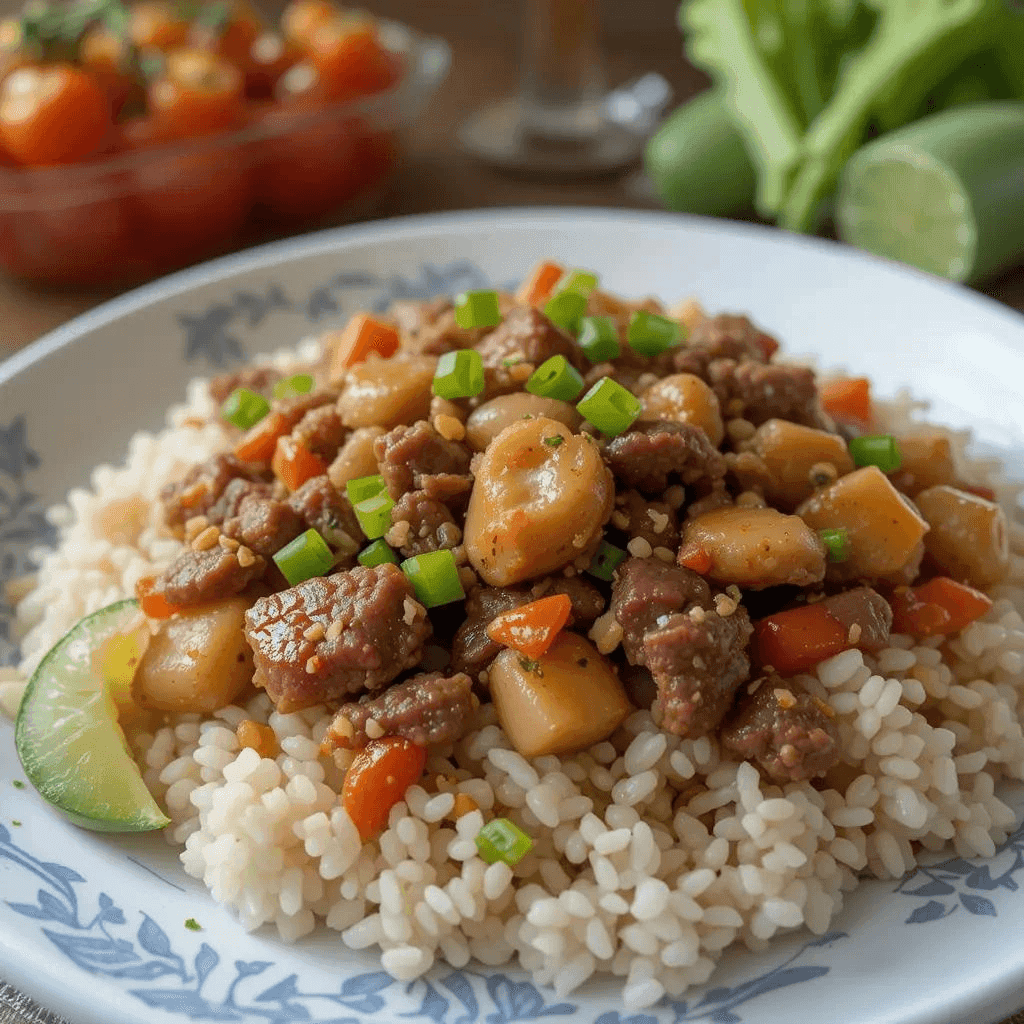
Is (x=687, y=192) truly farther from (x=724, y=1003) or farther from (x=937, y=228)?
→ (x=724, y=1003)

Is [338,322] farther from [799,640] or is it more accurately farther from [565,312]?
[799,640]

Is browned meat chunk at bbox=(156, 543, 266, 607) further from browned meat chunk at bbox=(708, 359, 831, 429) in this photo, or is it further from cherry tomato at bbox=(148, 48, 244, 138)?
cherry tomato at bbox=(148, 48, 244, 138)

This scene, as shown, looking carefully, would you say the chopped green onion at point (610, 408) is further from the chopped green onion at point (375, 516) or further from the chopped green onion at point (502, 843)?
the chopped green onion at point (502, 843)

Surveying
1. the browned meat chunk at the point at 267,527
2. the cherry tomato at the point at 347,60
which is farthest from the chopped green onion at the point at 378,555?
the cherry tomato at the point at 347,60

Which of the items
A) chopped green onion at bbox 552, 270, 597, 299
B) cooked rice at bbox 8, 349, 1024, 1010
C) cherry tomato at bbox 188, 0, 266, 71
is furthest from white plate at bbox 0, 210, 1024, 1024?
cherry tomato at bbox 188, 0, 266, 71

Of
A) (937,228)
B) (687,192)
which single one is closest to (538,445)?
(937,228)
